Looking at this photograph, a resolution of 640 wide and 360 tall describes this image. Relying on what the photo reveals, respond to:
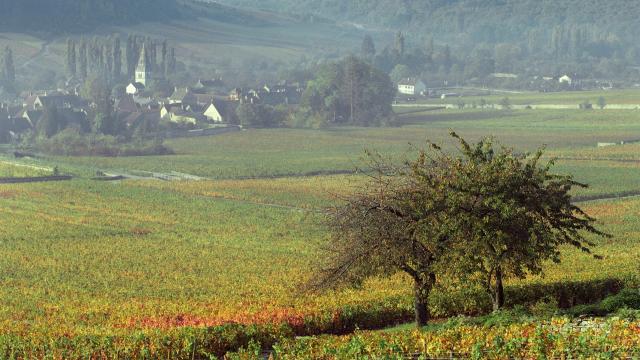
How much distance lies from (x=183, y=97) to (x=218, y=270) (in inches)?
5163

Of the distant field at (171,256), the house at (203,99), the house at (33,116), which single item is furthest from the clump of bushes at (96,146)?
the house at (203,99)

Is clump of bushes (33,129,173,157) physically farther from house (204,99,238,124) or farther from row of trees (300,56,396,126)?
row of trees (300,56,396,126)

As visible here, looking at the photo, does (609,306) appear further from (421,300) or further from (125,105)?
A: (125,105)

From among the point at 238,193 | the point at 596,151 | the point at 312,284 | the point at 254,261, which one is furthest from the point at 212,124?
the point at 312,284

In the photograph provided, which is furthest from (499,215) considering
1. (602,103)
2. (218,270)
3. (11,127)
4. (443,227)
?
(602,103)

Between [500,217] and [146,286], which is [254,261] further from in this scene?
[500,217]

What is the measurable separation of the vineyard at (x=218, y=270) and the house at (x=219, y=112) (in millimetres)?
43447

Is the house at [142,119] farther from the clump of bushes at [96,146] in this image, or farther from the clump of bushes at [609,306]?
the clump of bushes at [609,306]

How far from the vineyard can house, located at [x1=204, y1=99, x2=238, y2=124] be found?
43.4 m

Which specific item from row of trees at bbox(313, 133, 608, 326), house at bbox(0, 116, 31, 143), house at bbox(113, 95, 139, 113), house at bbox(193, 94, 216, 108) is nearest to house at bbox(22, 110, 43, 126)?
house at bbox(0, 116, 31, 143)

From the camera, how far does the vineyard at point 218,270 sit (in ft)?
117

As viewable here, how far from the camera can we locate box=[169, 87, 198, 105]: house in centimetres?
18325

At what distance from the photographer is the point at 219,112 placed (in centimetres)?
16688

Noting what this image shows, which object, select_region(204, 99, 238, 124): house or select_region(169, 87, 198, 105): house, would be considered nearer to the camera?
select_region(204, 99, 238, 124): house
